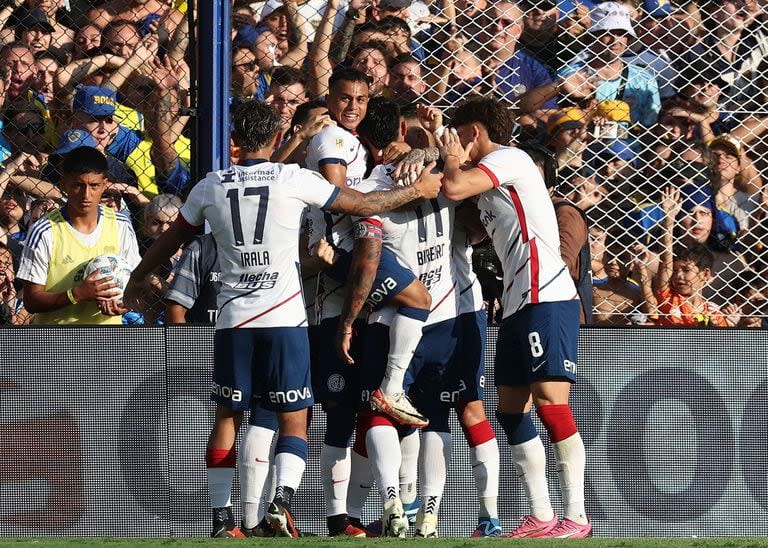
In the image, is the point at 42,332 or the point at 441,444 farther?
the point at 42,332

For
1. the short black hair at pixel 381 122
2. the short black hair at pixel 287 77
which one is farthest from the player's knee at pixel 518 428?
the short black hair at pixel 287 77

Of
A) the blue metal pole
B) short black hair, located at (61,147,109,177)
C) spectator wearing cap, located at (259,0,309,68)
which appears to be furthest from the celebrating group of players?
spectator wearing cap, located at (259,0,309,68)

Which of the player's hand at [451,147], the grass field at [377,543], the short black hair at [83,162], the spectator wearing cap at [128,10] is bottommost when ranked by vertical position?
the grass field at [377,543]

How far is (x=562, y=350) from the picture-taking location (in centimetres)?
498

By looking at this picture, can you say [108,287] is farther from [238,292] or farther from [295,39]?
[295,39]

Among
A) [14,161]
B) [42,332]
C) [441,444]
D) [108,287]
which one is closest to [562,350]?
[441,444]

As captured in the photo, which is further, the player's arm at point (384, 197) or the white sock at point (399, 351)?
the white sock at point (399, 351)

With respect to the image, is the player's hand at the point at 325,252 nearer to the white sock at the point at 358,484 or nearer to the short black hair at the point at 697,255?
the white sock at the point at 358,484

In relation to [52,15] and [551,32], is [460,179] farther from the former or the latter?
[52,15]

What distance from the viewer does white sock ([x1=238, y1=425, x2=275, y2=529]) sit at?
4941 mm

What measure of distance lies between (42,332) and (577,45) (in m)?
3.50

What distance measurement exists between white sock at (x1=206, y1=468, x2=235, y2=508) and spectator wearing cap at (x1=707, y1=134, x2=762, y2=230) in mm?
3553

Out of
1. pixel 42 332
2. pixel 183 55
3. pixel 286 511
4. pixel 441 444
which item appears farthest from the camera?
pixel 183 55

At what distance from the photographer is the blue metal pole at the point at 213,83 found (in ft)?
19.1
